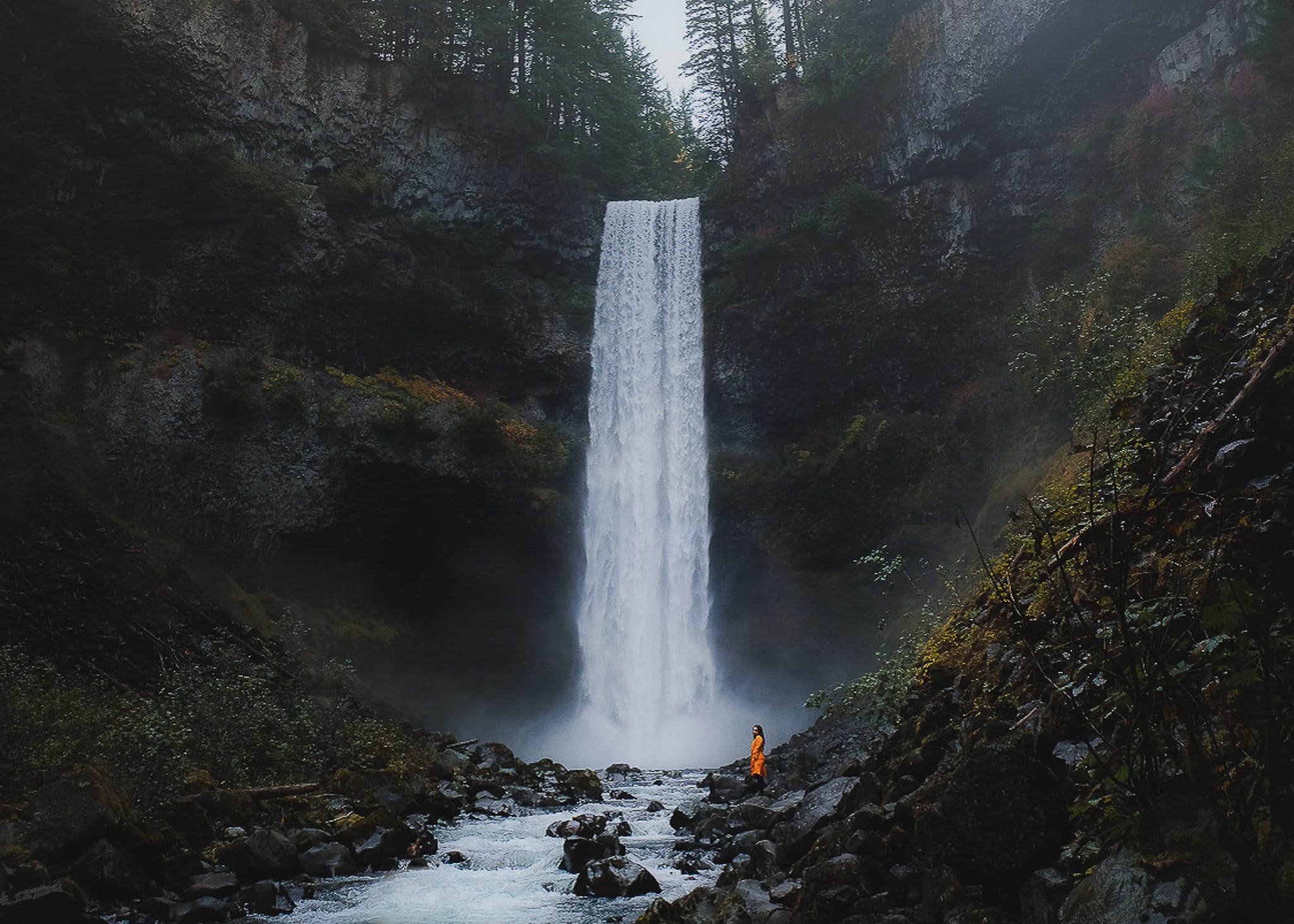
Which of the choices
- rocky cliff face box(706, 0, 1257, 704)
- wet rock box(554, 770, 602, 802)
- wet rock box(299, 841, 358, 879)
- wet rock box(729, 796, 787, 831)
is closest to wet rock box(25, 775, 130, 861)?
wet rock box(299, 841, 358, 879)

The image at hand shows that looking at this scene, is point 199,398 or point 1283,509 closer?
point 1283,509

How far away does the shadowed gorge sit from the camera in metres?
7.74

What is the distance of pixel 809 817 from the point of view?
7.13 metres

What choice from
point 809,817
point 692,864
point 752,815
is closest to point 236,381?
point 752,815

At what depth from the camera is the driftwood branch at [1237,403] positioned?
4391 millimetres

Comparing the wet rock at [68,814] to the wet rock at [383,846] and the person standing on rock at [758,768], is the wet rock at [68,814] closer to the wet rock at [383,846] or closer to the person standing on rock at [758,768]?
the wet rock at [383,846]

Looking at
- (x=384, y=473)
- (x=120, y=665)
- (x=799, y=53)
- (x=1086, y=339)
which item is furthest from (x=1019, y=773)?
(x=799, y=53)

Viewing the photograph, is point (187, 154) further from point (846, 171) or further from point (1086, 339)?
point (1086, 339)

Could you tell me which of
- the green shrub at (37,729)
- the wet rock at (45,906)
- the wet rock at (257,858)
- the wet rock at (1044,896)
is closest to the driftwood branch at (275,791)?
the wet rock at (257,858)

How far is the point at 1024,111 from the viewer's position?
23.1 m

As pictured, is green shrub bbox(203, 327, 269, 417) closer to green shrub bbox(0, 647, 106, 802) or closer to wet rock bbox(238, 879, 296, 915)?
green shrub bbox(0, 647, 106, 802)

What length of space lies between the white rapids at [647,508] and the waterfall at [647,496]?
0.03 metres

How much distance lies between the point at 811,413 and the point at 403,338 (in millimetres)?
12306

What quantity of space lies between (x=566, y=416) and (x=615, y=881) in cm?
1931
